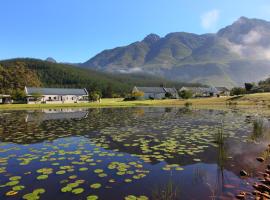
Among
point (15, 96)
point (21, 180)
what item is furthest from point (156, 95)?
point (21, 180)

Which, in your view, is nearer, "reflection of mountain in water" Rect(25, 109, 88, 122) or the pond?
the pond

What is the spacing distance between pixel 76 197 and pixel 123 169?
10.8 ft

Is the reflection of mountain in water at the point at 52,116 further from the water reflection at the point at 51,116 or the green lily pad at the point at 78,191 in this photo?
the green lily pad at the point at 78,191

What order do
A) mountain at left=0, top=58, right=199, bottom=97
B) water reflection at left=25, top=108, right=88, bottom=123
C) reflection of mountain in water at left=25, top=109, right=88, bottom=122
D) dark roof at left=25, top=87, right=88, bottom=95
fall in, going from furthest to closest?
mountain at left=0, top=58, right=199, bottom=97 → dark roof at left=25, top=87, right=88, bottom=95 → reflection of mountain in water at left=25, top=109, right=88, bottom=122 → water reflection at left=25, top=108, right=88, bottom=123

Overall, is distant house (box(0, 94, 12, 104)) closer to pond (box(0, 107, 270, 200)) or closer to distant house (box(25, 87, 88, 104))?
distant house (box(25, 87, 88, 104))

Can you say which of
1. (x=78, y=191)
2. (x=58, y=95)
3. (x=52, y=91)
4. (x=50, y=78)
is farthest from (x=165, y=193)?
(x=50, y=78)

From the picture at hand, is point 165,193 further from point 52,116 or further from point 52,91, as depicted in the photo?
point 52,91

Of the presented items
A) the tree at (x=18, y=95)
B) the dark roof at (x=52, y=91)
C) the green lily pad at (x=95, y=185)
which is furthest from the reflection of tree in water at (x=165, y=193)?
the dark roof at (x=52, y=91)

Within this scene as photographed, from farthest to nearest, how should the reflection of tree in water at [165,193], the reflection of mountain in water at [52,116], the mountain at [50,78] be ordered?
the mountain at [50,78] < the reflection of mountain in water at [52,116] < the reflection of tree in water at [165,193]

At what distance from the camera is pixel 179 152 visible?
1470cm

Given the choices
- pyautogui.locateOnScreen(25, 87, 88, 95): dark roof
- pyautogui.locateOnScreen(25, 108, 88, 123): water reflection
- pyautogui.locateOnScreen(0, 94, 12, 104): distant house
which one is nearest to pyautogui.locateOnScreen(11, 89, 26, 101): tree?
pyautogui.locateOnScreen(0, 94, 12, 104): distant house

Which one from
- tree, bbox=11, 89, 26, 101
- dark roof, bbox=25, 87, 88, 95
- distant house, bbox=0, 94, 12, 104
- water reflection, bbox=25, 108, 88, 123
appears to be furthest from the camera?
dark roof, bbox=25, 87, 88, 95

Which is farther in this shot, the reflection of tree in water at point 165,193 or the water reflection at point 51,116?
the water reflection at point 51,116

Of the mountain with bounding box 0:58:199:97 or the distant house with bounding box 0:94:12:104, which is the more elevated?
the mountain with bounding box 0:58:199:97
